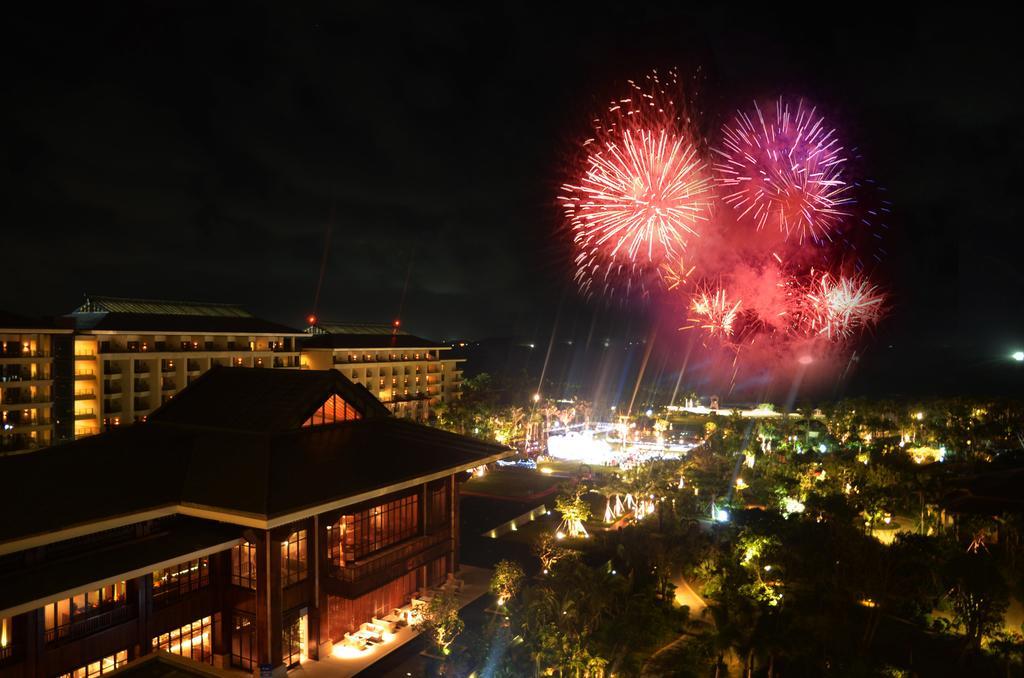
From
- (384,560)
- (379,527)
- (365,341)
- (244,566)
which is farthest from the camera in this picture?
(365,341)

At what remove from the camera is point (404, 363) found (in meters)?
62.5

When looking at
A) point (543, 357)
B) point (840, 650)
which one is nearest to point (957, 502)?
point (840, 650)

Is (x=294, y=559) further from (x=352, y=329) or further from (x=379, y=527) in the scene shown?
(x=352, y=329)

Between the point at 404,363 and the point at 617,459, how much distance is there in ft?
78.6

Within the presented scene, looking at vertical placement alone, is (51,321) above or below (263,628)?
above

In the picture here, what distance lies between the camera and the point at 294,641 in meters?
18.4

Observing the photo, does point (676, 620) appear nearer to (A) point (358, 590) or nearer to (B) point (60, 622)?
(A) point (358, 590)

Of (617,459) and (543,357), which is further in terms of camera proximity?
(543,357)

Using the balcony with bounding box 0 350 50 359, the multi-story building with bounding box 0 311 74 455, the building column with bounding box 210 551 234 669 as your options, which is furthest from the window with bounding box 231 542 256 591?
the balcony with bounding box 0 350 50 359

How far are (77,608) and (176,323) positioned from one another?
33737mm

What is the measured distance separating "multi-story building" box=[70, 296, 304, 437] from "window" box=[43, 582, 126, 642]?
27.4 metres

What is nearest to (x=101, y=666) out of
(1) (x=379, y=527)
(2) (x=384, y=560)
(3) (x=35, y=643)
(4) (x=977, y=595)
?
(3) (x=35, y=643)

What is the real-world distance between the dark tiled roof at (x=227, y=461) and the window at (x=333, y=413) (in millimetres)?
271

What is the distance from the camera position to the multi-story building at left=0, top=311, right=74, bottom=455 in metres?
36.5
